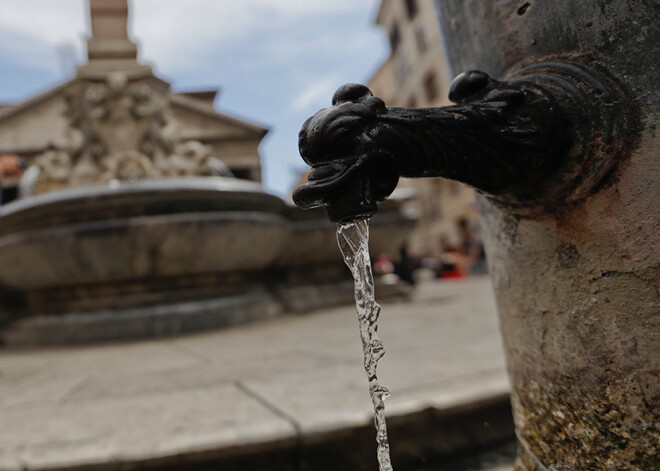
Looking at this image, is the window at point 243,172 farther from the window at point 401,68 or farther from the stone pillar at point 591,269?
the stone pillar at point 591,269

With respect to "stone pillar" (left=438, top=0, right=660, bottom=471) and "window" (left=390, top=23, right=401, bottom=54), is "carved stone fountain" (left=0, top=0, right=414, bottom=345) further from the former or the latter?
"window" (left=390, top=23, right=401, bottom=54)

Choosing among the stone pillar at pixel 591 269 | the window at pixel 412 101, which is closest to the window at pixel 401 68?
the window at pixel 412 101

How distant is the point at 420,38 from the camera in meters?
23.5

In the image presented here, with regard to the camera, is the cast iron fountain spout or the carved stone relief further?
the carved stone relief

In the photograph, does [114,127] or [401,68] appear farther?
[401,68]

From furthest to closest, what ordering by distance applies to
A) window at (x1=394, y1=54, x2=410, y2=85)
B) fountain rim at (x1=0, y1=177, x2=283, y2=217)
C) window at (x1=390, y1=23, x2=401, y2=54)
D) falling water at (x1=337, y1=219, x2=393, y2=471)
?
1. window at (x1=390, y1=23, x2=401, y2=54)
2. window at (x1=394, y1=54, x2=410, y2=85)
3. fountain rim at (x1=0, y1=177, x2=283, y2=217)
4. falling water at (x1=337, y1=219, x2=393, y2=471)

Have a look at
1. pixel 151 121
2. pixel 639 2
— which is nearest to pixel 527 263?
pixel 639 2

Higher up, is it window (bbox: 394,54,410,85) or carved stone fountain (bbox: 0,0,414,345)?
window (bbox: 394,54,410,85)

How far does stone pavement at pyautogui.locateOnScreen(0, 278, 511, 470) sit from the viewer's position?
1053 millimetres

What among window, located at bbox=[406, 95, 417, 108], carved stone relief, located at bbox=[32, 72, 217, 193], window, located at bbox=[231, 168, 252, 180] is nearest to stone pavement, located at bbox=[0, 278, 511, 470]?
carved stone relief, located at bbox=[32, 72, 217, 193]

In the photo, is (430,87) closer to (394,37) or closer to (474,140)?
(394,37)

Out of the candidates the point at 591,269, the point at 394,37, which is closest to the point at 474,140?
the point at 591,269

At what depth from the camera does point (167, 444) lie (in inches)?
40.8

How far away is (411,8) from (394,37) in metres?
3.45
